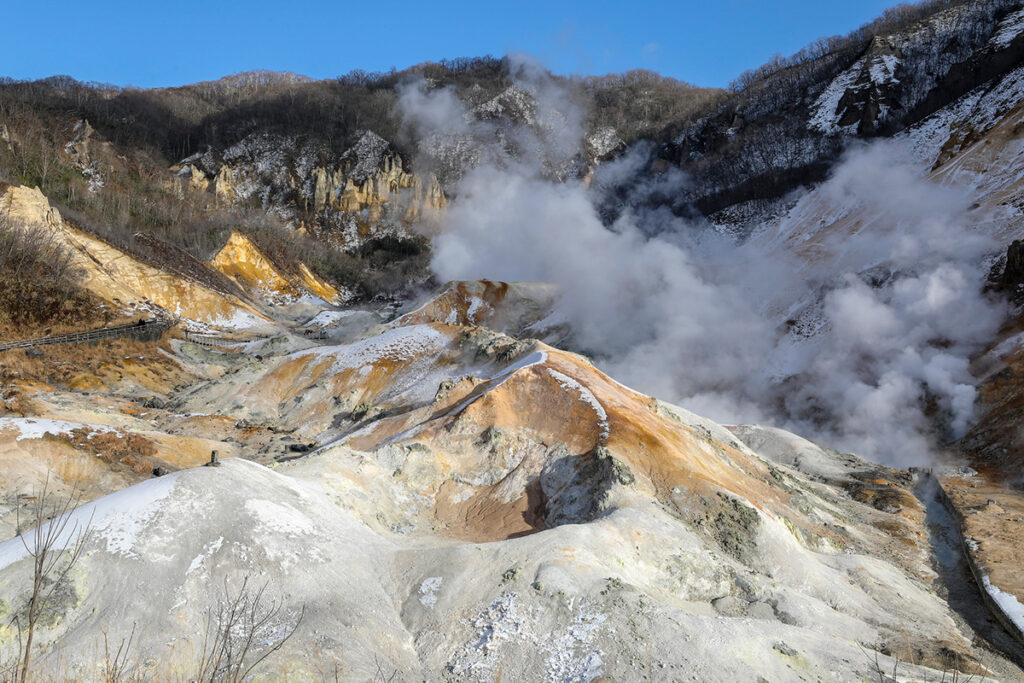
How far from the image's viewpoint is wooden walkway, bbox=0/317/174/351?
29777mm

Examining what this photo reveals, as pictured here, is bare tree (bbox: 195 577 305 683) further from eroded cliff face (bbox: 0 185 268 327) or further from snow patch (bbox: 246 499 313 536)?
eroded cliff face (bbox: 0 185 268 327)

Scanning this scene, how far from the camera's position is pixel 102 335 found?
33.4 metres

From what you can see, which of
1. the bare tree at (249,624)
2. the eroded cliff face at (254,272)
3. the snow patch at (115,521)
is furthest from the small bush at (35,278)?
the bare tree at (249,624)

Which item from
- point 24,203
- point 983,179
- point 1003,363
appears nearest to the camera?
point 1003,363

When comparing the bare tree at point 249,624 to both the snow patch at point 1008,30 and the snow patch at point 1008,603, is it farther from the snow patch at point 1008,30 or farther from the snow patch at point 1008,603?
the snow patch at point 1008,30

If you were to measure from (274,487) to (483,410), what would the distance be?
676cm

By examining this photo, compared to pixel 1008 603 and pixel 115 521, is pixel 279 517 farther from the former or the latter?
pixel 1008 603

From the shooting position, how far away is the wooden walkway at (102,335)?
29777mm

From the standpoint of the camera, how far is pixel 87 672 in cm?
707

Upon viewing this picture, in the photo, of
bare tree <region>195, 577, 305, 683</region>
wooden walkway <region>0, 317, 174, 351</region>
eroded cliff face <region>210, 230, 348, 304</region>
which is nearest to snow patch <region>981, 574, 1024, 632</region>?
bare tree <region>195, 577, 305, 683</region>

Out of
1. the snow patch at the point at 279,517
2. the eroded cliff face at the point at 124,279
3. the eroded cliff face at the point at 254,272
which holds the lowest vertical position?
the snow patch at the point at 279,517

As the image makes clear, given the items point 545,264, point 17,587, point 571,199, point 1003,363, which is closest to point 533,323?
point 545,264

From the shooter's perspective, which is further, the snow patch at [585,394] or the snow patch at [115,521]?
the snow patch at [585,394]

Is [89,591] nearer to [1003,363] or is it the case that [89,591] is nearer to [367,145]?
[1003,363]
